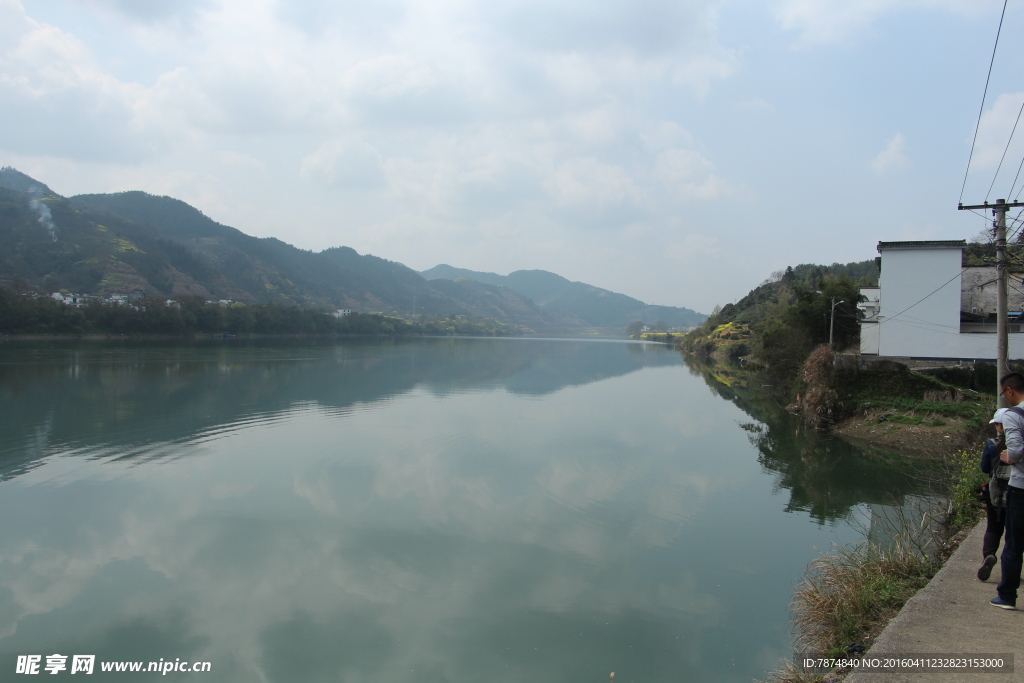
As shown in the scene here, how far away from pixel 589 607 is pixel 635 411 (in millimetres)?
17597

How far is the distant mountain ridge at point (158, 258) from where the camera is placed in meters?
88.9

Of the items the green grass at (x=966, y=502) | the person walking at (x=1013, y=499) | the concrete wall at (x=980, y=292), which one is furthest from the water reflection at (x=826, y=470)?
the concrete wall at (x=980, y=292)

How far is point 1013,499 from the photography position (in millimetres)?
4199

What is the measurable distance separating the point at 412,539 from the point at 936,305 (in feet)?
69.3

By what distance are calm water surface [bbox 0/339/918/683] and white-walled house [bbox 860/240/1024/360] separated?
6737 millimetres

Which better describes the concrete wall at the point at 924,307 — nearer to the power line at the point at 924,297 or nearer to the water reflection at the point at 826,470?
the power line at the point at 924,297

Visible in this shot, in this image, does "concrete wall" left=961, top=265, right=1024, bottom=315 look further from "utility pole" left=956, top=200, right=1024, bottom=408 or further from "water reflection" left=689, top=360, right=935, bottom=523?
"utility pole" left=956, top=200, right=1024, bottom=408

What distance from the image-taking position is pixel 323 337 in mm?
91938

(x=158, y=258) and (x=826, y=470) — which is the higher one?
(x=158, y=258)

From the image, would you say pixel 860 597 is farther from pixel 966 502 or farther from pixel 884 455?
pixel 884 455

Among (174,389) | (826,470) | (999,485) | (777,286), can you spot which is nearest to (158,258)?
(174,389)

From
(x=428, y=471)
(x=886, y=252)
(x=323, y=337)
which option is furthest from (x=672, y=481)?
(x=323, y=337)

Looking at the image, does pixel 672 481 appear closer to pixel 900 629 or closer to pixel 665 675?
pixel 665 675

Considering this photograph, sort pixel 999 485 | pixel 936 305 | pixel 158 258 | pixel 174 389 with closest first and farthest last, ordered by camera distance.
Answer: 1. pixel 999 485
2. pixel 936 305
3. pixel 174 389
4. pixel 158 258
